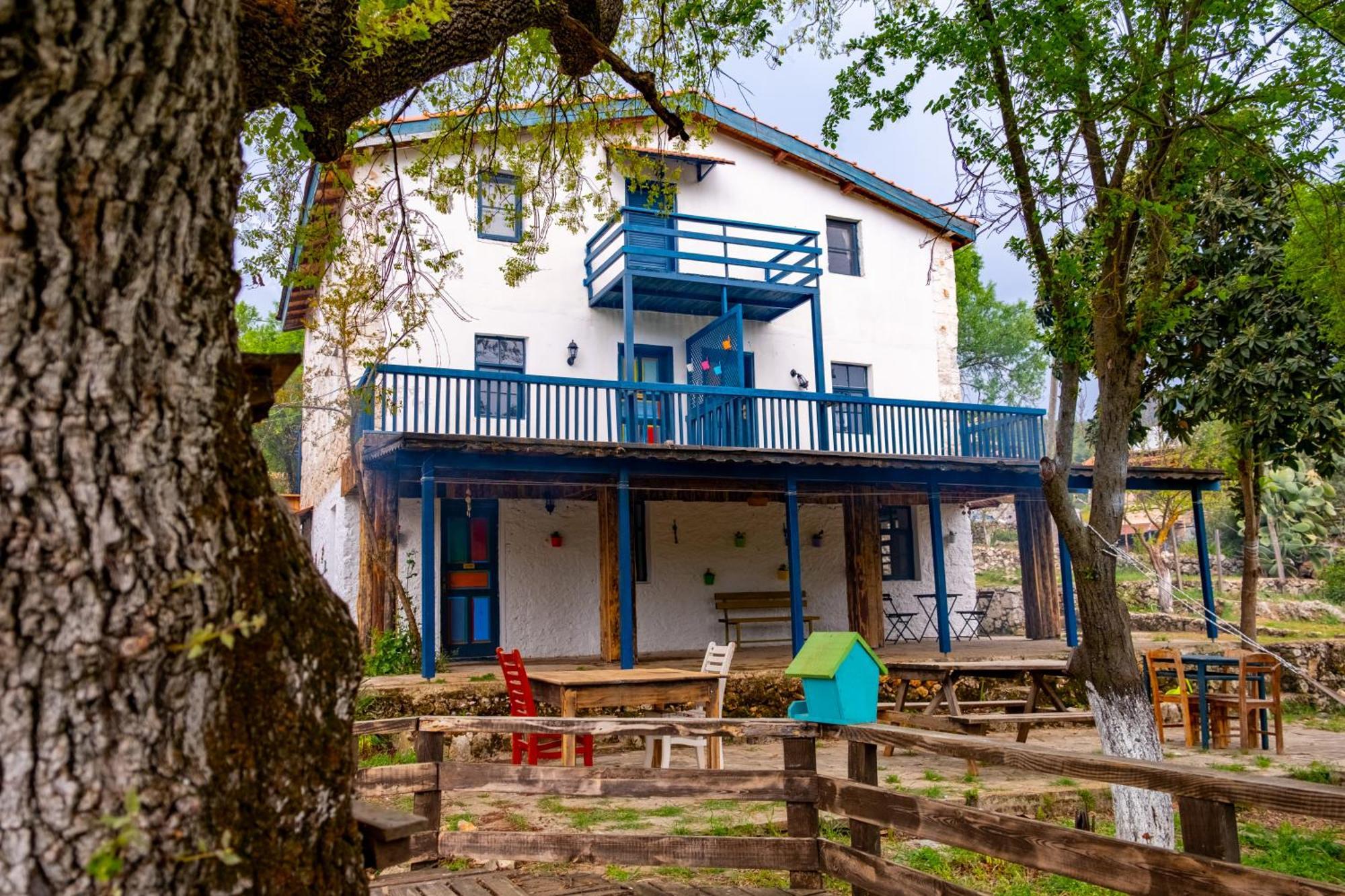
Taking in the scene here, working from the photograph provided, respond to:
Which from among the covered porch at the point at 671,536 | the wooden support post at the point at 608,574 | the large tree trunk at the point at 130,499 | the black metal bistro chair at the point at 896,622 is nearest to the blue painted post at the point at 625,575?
the covered porch at the point at 671,536

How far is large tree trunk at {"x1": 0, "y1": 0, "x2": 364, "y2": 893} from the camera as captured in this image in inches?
66.4

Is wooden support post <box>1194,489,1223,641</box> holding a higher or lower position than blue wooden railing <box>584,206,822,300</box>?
lower

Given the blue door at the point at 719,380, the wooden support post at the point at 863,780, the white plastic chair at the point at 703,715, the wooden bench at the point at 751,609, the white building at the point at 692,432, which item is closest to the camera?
the wooden support post at the point at 863,780

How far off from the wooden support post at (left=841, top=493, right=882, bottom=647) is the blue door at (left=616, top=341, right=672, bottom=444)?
3366mm

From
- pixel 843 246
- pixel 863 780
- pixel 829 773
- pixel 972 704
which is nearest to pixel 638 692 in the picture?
pixel 829 773

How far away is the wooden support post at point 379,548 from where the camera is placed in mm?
12211

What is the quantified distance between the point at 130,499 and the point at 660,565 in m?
12.7

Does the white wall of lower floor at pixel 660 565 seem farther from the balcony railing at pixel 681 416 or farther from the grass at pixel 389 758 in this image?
the grass at pixel 389 758

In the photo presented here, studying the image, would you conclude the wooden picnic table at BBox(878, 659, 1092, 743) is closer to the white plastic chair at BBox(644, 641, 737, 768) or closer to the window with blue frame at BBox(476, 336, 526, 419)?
the white plastic chair at BBox(644, 641, 737, 768)

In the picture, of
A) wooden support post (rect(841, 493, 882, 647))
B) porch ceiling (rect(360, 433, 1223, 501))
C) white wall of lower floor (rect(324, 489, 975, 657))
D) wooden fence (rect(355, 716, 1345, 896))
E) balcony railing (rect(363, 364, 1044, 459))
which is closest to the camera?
wooden fence (rect(355, 716, 1345, 896))

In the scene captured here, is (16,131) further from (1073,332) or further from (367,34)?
(1073,332)

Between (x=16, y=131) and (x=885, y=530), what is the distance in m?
15.7

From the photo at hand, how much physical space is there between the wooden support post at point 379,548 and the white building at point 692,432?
5cm

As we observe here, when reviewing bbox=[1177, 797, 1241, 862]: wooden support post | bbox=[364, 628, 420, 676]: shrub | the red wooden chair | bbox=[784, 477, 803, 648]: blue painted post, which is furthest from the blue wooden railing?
bbox=[1177, 797, 1241, 862]: wooden support post
